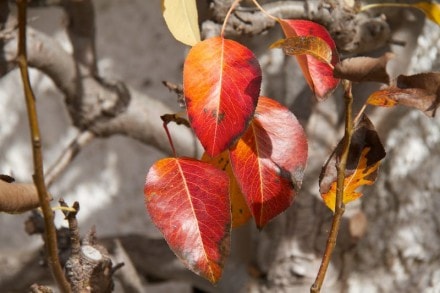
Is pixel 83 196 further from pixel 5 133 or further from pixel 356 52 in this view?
pixel 356 52

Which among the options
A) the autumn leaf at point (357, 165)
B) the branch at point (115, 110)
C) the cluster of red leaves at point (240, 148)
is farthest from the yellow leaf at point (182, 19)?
the branch at point (115, 110)

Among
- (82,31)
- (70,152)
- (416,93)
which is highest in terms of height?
(416,93)

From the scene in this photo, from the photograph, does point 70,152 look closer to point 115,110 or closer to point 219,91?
point 115,110

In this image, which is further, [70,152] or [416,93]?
[70,152]

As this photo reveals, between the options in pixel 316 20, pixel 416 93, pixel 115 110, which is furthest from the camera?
pixel 115 110

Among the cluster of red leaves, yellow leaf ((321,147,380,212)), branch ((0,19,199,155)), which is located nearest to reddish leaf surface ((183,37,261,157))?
the cluster of red leaves

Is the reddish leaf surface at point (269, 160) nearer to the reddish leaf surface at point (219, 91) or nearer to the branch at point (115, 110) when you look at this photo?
the reddish leaf surface at point (219, 91)

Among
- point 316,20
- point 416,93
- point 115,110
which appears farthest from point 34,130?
point 115,110

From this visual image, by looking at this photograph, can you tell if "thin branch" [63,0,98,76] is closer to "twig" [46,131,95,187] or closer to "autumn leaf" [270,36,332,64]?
"twig" [46,131,95,187]
